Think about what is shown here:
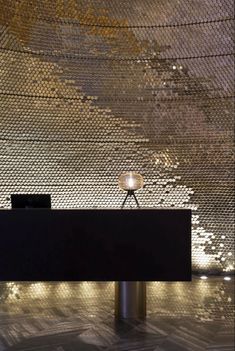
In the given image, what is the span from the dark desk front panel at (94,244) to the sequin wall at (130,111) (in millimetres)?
2161

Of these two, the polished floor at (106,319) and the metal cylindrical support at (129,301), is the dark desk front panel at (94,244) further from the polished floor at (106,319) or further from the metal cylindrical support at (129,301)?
the metal cylindrical support at (129,301)

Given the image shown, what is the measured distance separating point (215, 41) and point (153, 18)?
1.93ft

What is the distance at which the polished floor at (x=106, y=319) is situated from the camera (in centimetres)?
315

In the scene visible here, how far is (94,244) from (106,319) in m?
0.78

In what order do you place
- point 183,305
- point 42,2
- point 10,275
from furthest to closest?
1. point 42,2
2. point 183,305
3. point 10,275

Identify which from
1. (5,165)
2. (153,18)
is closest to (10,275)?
(5,165)

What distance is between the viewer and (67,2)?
5230mm

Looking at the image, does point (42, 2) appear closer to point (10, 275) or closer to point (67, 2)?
point (67, 2)

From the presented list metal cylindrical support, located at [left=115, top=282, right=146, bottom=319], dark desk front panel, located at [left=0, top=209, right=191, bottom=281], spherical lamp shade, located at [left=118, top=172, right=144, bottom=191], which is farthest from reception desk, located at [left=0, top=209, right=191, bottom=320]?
spherical lamp shade, located at [left=118, top=172, right=144, bottom=191]

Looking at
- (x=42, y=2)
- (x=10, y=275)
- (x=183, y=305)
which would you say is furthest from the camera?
(x=42, y=2)

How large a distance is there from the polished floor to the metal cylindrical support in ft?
0.22

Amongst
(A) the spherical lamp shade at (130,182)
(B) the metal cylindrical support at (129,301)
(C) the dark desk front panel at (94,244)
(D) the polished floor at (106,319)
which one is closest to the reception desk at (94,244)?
(C) the dark desk front panel at (94,244)

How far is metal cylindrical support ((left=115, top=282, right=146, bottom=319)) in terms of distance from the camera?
3777 mm

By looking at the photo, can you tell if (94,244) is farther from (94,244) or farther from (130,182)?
(130,182)
